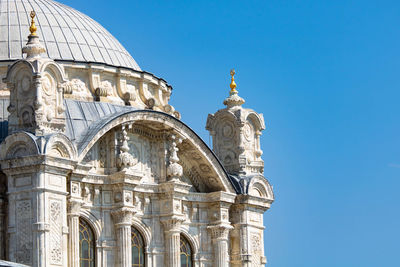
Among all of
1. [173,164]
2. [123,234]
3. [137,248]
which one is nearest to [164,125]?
[173,164]

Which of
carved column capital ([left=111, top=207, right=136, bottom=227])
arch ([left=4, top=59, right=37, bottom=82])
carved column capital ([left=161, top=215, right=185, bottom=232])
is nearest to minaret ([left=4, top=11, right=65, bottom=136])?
arch ([left=4, top=59, right=37, bottom=82])

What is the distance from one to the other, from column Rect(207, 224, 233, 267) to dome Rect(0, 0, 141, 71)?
758cm

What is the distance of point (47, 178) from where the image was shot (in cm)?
4541

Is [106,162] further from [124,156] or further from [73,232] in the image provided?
[73,232]

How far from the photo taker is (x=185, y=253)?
5366 cm

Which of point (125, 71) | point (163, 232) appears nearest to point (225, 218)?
point (163, 232)

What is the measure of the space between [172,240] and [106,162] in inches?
165

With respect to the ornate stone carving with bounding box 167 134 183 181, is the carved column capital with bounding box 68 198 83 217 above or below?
below

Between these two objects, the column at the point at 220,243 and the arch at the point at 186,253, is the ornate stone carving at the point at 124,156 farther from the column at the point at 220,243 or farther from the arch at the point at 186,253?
the column at the point at 220,243

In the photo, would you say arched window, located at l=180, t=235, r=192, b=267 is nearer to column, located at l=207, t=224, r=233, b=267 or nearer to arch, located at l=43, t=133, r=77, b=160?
column, located at l=207, t=224, r=233, b=267

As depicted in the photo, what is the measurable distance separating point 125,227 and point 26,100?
6573 mm

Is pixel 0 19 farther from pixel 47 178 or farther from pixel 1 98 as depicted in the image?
pixel 47 178

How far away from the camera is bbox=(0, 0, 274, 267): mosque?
45.6 metres

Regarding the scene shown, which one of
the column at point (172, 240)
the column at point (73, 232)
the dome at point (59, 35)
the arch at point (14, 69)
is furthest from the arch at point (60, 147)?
the dome at point (59, 35)
